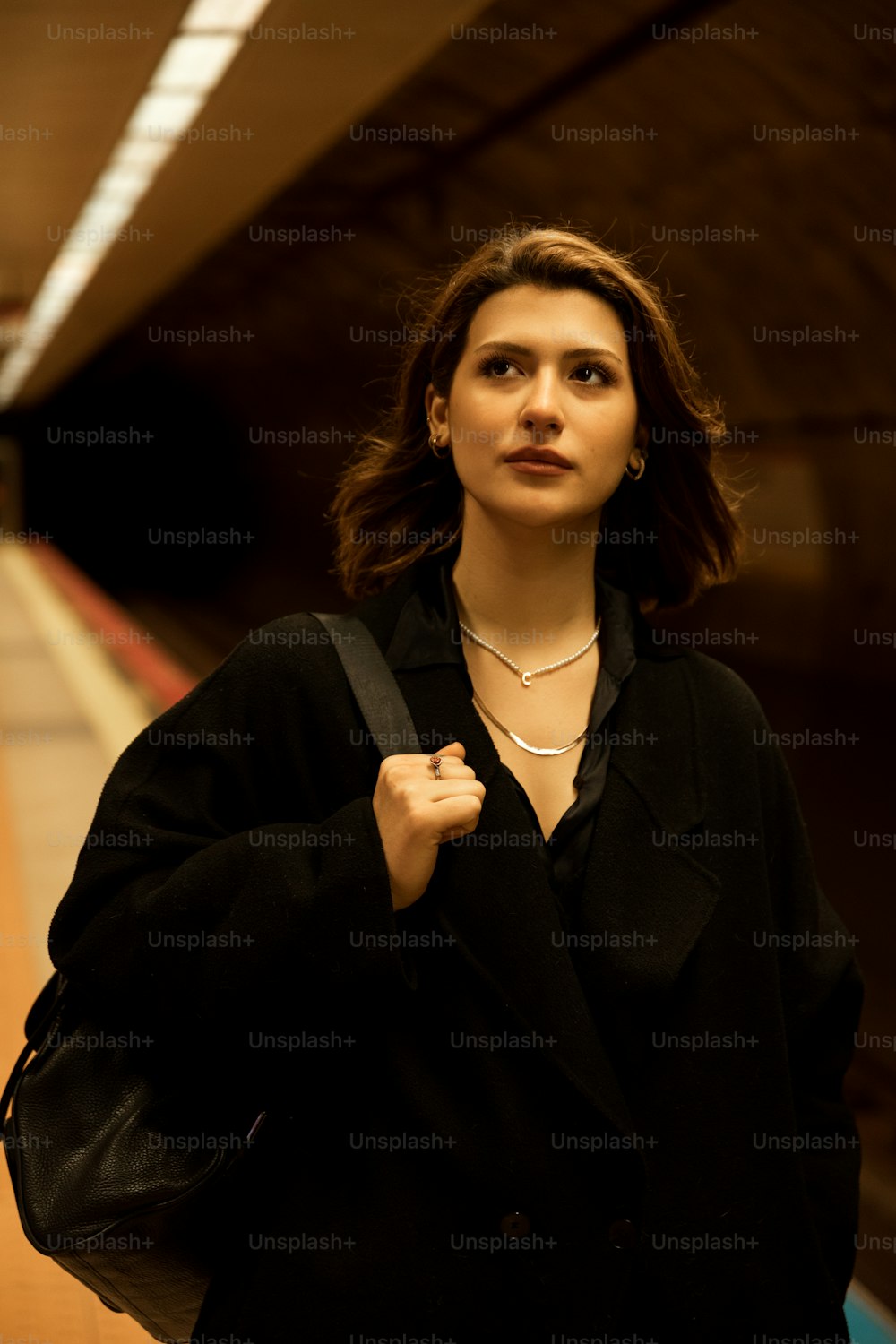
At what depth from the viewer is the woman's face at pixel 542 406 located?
6.50 feet

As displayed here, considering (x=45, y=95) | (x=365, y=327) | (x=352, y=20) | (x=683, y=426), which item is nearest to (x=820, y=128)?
(x=352, y=20)

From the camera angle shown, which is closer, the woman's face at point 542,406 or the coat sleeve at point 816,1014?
the woman's face at point 542,406

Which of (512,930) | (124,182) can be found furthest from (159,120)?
(512,930)

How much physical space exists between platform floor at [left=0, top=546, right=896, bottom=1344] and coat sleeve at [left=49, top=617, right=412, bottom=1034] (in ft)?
4.17

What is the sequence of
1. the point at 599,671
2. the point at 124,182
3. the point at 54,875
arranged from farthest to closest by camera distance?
the point at 124,182
the point at 54,875
the point at 599,671

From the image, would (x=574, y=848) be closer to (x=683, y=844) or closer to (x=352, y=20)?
(x=683, y=844)

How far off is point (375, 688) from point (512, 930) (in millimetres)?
384

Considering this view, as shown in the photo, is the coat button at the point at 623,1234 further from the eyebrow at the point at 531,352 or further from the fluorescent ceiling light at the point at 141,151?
the fluorescent ceiling light at the point at 141,151

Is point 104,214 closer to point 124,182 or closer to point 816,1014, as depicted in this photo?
point 124,182

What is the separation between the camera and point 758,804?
211 centimetres

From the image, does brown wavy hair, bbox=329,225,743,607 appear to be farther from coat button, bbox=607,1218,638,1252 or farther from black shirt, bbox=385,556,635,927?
coat button, bbox=607,1218,638,1252

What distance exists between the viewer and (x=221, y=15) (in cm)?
599

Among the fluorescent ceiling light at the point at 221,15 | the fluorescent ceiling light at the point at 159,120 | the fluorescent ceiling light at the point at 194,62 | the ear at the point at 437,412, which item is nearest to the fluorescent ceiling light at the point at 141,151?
the fluorescent ceiling light at the point at 159,120

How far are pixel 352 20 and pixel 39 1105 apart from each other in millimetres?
5670
